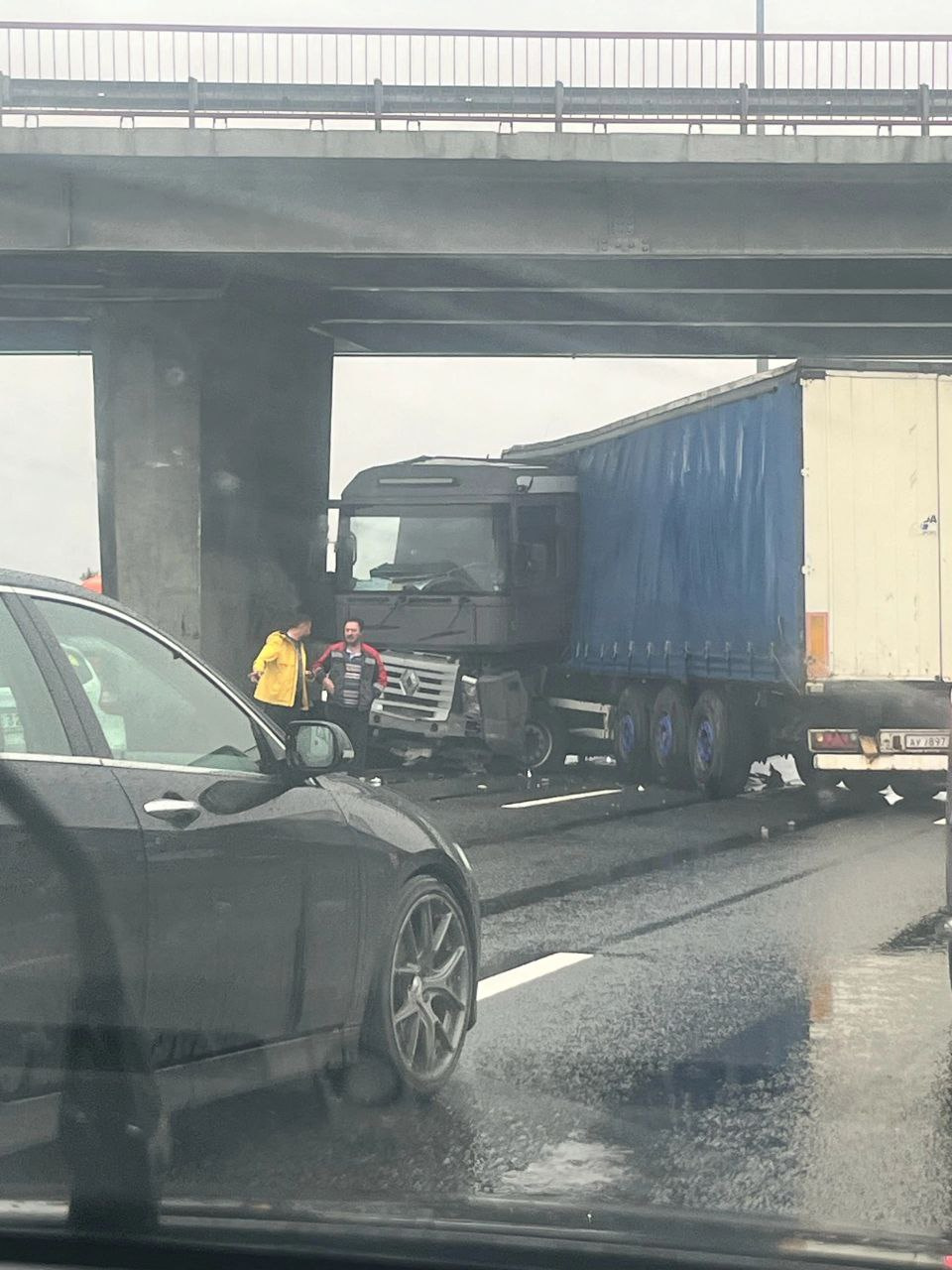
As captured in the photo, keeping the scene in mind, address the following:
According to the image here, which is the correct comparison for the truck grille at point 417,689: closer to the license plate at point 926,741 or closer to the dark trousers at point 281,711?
the dark trousers at point 281,711

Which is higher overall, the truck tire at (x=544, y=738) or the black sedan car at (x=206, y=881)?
the black sedan car at (x=206, y=881)

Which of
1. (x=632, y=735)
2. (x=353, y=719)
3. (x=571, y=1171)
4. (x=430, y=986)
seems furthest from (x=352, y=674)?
(x=571, y=1171)

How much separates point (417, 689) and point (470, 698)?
2.02ft

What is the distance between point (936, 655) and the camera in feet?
54.9

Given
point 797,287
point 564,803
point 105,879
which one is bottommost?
point 564,803

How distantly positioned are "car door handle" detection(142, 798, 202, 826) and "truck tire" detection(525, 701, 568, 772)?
61.3ft

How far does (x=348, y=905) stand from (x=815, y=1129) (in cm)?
147

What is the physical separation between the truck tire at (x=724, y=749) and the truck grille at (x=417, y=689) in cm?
435

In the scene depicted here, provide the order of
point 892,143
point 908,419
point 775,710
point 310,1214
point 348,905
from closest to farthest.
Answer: point 310,1214, point 348,905, point 908,419, point 775,710, point 892,143

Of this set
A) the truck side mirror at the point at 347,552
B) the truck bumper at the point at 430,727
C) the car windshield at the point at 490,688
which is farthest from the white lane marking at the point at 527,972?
the truck side mirror at the point at 347,552

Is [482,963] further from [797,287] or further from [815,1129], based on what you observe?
[797,287]

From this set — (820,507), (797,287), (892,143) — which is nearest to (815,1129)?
(820,507)

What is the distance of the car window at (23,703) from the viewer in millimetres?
4488

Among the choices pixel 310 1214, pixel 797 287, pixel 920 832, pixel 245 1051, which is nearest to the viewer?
pixel 310 1214
